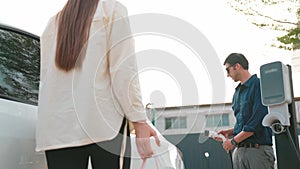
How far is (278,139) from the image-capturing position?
2.04 m

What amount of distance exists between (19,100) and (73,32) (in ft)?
1.37

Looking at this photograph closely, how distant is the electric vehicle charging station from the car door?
4.15 feet

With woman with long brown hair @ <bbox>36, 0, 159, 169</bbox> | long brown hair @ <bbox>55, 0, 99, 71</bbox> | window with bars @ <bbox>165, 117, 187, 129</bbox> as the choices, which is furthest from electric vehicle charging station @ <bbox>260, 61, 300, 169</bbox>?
long brown hair @ <bbox>55, 0, 99, 71</bbox>

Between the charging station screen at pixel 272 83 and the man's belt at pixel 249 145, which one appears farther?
the man's belt at pixel 249 145

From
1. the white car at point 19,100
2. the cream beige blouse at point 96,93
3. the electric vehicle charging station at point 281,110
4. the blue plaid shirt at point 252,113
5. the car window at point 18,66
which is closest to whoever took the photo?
the cream beige blouse at point 96,93

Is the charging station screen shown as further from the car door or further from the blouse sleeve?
the car door

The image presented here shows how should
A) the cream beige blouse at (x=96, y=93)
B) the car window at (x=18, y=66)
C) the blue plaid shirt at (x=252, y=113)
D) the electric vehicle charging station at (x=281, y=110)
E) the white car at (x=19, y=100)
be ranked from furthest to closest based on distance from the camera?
the blue plaid shirt at (x=252, y=113) < the electric vehicle charging station at (x=281, y=110) < the car window at (x=18, y=66) < the white car at (x=19, y=100) < the cream beige blouse at (x=96, y=93)

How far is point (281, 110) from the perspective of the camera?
2.00 m

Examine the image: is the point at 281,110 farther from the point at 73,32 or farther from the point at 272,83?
the point at 73,32

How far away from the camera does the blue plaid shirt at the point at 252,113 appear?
2.49 meters

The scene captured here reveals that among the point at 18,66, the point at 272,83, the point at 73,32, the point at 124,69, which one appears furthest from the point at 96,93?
the point at 272,83

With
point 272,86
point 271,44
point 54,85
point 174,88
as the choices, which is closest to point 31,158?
point 54,85

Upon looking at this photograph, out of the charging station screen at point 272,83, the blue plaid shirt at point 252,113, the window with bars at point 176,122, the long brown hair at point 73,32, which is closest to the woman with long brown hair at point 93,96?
the long brown hair at point 73,32

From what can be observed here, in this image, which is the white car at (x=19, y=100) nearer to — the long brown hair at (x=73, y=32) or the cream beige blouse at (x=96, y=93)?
the cream beige blouse at (x=96, y=93)
